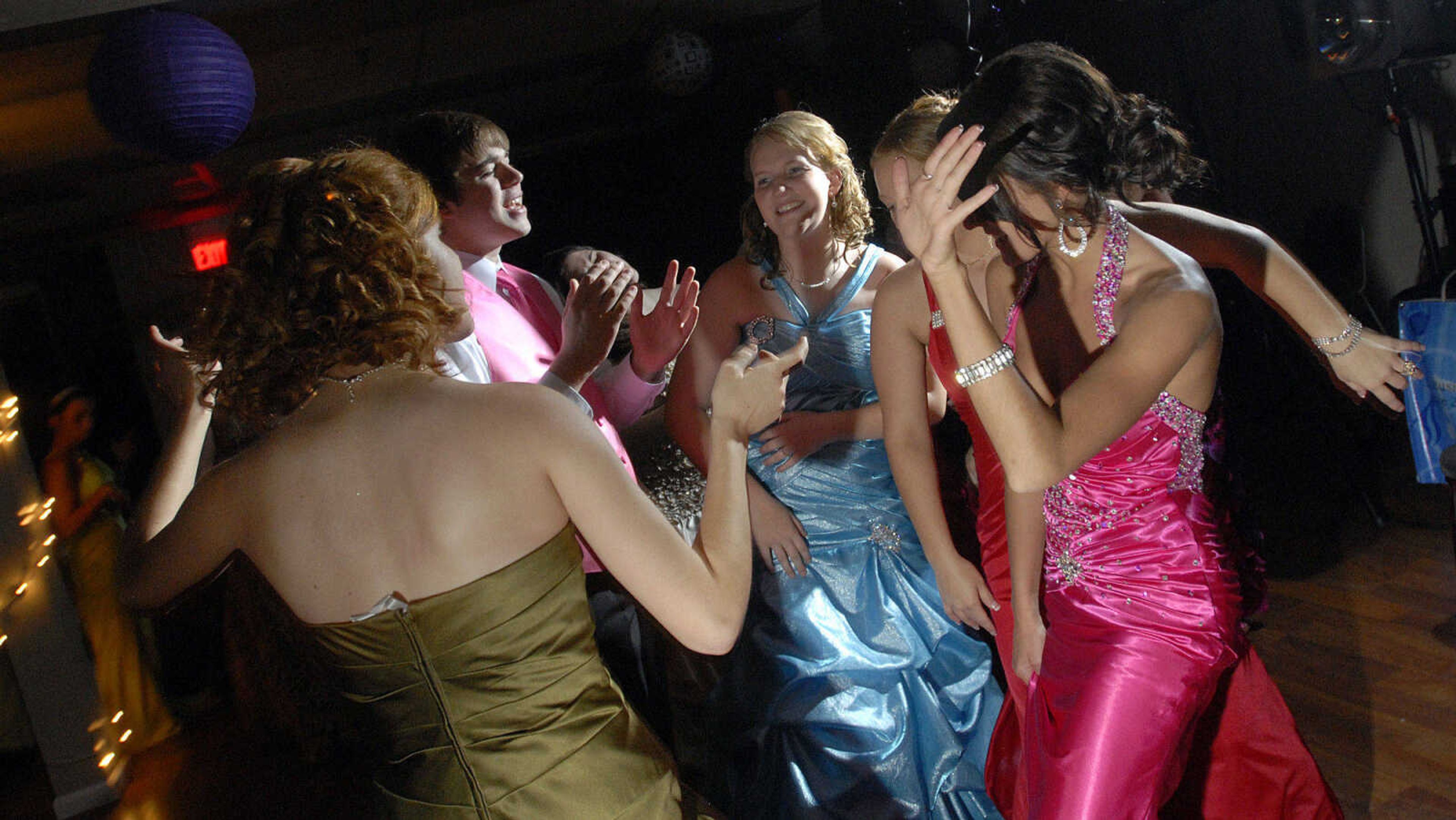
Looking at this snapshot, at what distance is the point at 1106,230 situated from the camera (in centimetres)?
153

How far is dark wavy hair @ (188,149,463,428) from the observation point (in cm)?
122

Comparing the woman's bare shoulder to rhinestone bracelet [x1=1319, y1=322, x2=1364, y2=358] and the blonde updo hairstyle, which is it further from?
rhinestone bracelet [x1=1319, y1=322, x2=1364, y2=358]

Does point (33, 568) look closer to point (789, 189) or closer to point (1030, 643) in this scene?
point (789, 189)

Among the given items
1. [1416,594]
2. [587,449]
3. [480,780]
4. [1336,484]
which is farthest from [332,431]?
[1336,484]

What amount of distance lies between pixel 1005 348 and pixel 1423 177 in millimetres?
4094

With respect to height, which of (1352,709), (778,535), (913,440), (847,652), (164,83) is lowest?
(1352,709)

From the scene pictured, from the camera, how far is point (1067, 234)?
5.04 feet

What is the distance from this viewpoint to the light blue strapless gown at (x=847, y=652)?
2.31 meters

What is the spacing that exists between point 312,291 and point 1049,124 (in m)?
0.97

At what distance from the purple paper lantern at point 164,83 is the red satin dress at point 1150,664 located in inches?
113

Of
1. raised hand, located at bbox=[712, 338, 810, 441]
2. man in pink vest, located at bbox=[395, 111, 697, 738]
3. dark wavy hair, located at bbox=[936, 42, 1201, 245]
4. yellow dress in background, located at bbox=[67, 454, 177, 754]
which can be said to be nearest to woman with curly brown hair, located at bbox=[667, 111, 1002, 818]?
man in pink vest, located at bbox=[395, 111, 697, 738]

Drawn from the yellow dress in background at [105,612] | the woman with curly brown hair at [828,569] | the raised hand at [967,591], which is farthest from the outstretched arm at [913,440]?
the yellow dress in background at [105,612]

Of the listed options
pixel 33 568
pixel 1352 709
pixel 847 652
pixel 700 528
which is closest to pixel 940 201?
pixel 700 528

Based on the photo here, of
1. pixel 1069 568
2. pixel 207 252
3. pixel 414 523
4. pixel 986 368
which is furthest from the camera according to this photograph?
pixel 207 252
